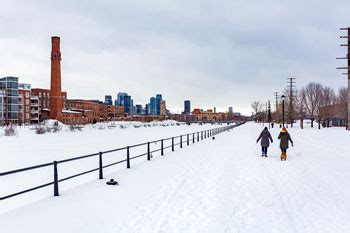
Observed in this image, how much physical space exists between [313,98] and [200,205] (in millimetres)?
79119

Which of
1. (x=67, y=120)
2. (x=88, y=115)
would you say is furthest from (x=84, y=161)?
(x=88, y=115)

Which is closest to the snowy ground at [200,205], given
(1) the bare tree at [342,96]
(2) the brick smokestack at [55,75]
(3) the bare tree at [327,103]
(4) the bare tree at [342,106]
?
(3) the bare tree at [327,103]

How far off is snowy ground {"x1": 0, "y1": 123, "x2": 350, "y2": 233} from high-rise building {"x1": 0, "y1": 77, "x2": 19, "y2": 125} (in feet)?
342

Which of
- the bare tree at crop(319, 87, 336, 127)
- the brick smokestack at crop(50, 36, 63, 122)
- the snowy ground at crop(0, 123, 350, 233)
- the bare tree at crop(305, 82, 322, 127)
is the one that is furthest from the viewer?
the brick smokestack at crop(50, 36, 63, 122)

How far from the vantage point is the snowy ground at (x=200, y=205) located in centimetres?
678

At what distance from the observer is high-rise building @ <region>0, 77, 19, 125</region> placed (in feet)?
341

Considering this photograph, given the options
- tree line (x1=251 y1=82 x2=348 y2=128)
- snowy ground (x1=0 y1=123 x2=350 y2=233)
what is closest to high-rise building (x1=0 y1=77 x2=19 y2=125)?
tree line (x1=251 y1=82 x2=348 y2=128)

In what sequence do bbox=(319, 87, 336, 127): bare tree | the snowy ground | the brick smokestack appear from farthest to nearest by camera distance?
the brick smokestack → bbox=(319, 87, 336, 127): bare tree → the snowy ground

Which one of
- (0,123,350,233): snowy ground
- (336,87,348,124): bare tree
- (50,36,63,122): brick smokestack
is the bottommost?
(0,123,350,233): snowy ground

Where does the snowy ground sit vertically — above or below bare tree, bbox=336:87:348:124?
below

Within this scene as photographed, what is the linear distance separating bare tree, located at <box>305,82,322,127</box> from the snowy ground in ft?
229

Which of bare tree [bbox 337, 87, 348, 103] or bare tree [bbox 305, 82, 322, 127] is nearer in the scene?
bare tree [bbox 305, 82, 322, 127]

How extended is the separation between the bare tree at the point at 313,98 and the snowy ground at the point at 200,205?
69783 millimetres

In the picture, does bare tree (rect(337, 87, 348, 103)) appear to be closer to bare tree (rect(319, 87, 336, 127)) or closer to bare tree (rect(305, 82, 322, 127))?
bare tree (rect(319, 87, 336, 127))
